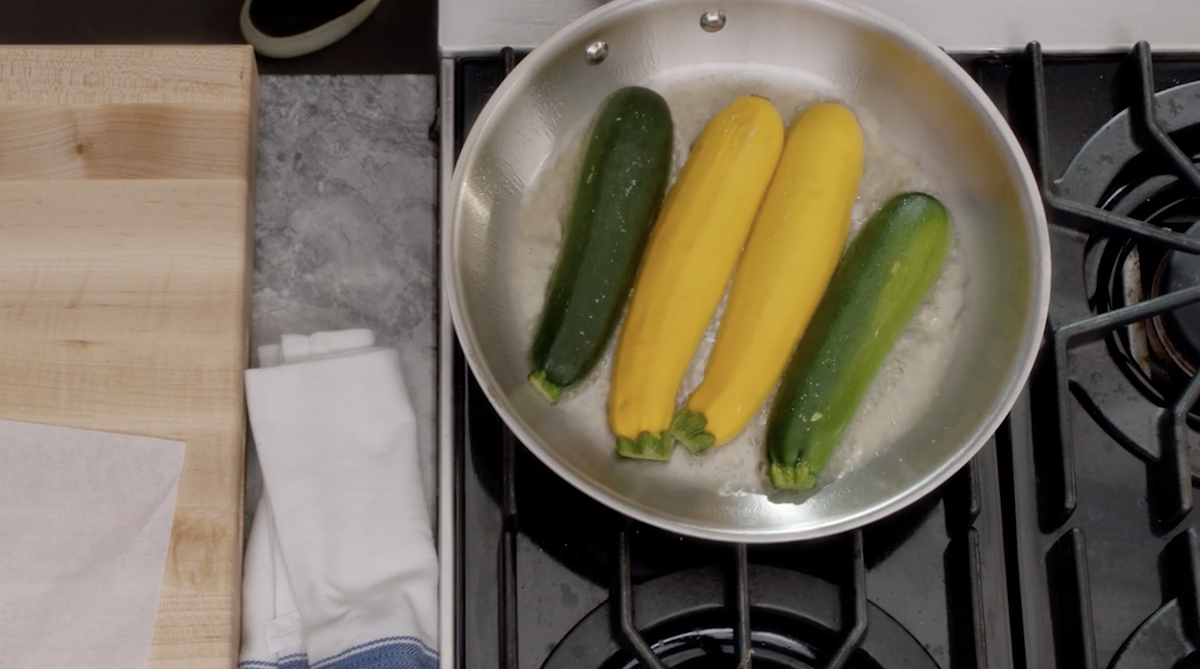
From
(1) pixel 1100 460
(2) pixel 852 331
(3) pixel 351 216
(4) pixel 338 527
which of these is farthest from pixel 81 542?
(1) pixel 1100 460

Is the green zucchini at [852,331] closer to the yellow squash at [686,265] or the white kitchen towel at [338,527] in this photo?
the yellow squash at [686,265]

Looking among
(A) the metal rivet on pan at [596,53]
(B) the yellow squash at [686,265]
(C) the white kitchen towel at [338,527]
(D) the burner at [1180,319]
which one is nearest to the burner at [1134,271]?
(D) the burner at [1180,319]

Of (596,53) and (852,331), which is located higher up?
(596,53)

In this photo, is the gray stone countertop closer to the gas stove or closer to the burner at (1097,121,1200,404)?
the gas stove

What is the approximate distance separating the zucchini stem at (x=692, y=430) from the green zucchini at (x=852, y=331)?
39 mm

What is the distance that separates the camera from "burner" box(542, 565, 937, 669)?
0.58m

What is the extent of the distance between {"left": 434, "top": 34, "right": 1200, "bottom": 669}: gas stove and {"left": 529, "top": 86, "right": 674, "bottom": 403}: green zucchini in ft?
0.20

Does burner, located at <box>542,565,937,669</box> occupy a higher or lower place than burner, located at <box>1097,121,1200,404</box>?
lower

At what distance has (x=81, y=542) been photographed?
2.03 feet

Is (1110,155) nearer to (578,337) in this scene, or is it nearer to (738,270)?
(738,270)

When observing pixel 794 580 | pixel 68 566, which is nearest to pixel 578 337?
pixel 794 580

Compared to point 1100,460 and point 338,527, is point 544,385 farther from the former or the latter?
point 1100,460

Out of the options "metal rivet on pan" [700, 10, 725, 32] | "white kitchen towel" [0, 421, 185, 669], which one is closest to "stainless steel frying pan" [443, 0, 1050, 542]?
"metal rivet on pan" [700, 10, 725, 32]

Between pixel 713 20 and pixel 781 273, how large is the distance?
0.18 meters
